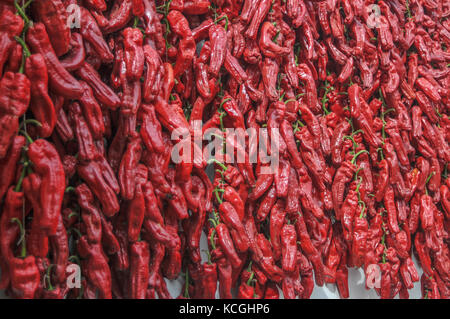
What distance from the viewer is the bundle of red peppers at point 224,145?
4.36 ft

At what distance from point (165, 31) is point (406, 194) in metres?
1.48

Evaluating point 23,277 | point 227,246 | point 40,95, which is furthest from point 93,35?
point 227,246

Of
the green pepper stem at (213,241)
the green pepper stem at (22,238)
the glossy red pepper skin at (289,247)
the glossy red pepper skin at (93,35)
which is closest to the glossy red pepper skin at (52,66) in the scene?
the glossy red pepper skin at (93,35)

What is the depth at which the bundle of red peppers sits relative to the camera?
133cm

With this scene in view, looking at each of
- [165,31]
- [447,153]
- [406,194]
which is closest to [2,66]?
[165,31]

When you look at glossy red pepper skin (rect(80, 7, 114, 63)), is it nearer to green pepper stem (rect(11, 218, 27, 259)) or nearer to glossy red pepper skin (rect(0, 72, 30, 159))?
glossy red pepper skin (rect(0, 72, 30, 159))

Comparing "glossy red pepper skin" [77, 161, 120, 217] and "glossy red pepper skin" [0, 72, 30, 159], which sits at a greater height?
"glossy red pepper skin" [0, 72, 30, 159]

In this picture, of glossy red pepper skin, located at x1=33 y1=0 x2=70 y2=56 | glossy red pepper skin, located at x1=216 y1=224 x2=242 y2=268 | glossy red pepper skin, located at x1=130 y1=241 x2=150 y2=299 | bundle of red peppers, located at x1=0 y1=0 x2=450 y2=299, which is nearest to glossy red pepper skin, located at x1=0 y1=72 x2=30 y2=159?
bundle of red peppers, located at x1=0 y1=0 x2=450 y2=299

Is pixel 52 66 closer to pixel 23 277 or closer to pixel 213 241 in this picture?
pixel 23 277

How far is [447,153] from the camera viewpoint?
2402 mm

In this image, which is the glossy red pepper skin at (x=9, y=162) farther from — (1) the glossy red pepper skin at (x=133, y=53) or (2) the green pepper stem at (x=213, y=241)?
(2) the green pepper stem at (x=213, y=241)
